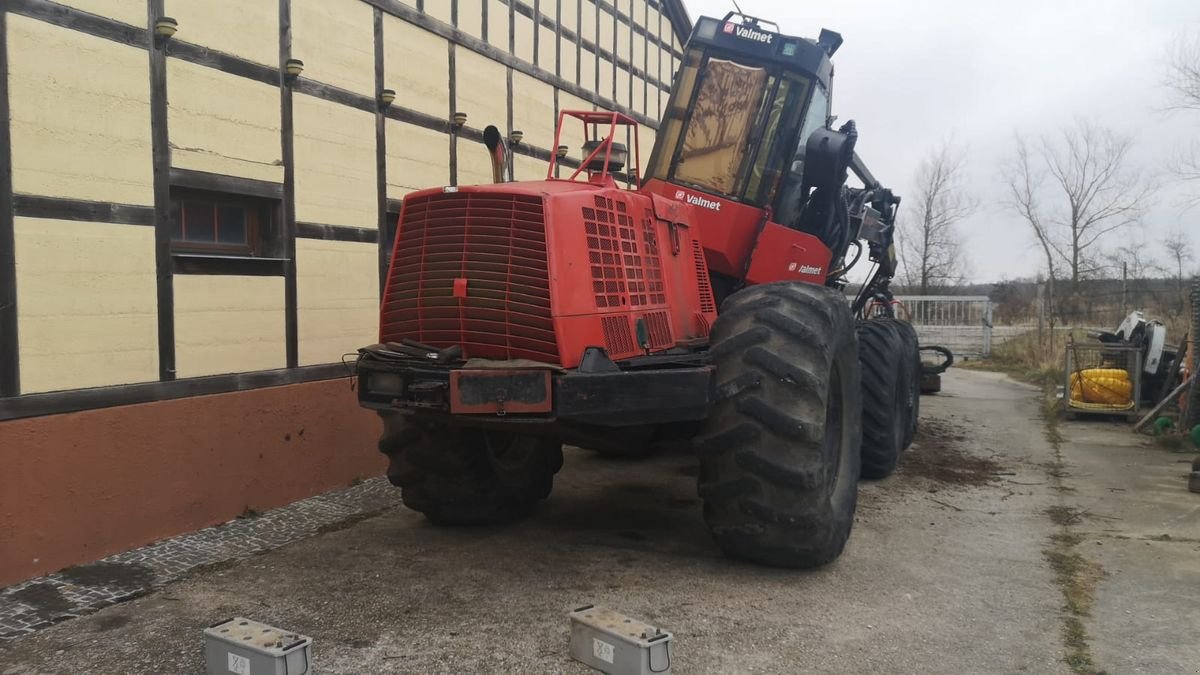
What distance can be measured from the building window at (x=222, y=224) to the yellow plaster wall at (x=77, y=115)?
1.20 ft

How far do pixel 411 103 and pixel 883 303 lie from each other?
234 inches

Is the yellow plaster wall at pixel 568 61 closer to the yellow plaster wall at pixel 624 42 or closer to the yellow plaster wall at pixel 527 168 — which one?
the yellow plaster wall at pixel 527 168

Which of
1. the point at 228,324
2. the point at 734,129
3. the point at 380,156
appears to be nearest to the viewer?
the point at 228,324

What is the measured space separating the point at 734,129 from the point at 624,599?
11.9 feet

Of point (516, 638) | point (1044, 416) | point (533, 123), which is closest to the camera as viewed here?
point (516, 638)

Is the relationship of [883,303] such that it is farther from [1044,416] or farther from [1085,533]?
[1085,533]

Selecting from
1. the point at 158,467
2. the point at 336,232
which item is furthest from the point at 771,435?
the point at 336,232

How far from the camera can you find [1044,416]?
37.6 feet

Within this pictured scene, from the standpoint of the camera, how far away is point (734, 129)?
627 cm

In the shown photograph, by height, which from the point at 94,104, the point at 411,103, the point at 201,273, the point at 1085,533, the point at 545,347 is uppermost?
the point at 411,103

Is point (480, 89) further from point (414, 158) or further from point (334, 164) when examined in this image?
point (334, 164)

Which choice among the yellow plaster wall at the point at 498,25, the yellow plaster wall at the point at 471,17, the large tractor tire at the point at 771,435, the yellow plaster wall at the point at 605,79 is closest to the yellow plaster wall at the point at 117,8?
the yellow plaster wall at the point at 471,17

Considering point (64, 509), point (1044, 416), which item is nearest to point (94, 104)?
point (64, 509)

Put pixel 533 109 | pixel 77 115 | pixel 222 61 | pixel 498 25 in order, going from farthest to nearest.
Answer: pixel 533 109, pixel 498 25, pixel 222 61, pixel 77 115
